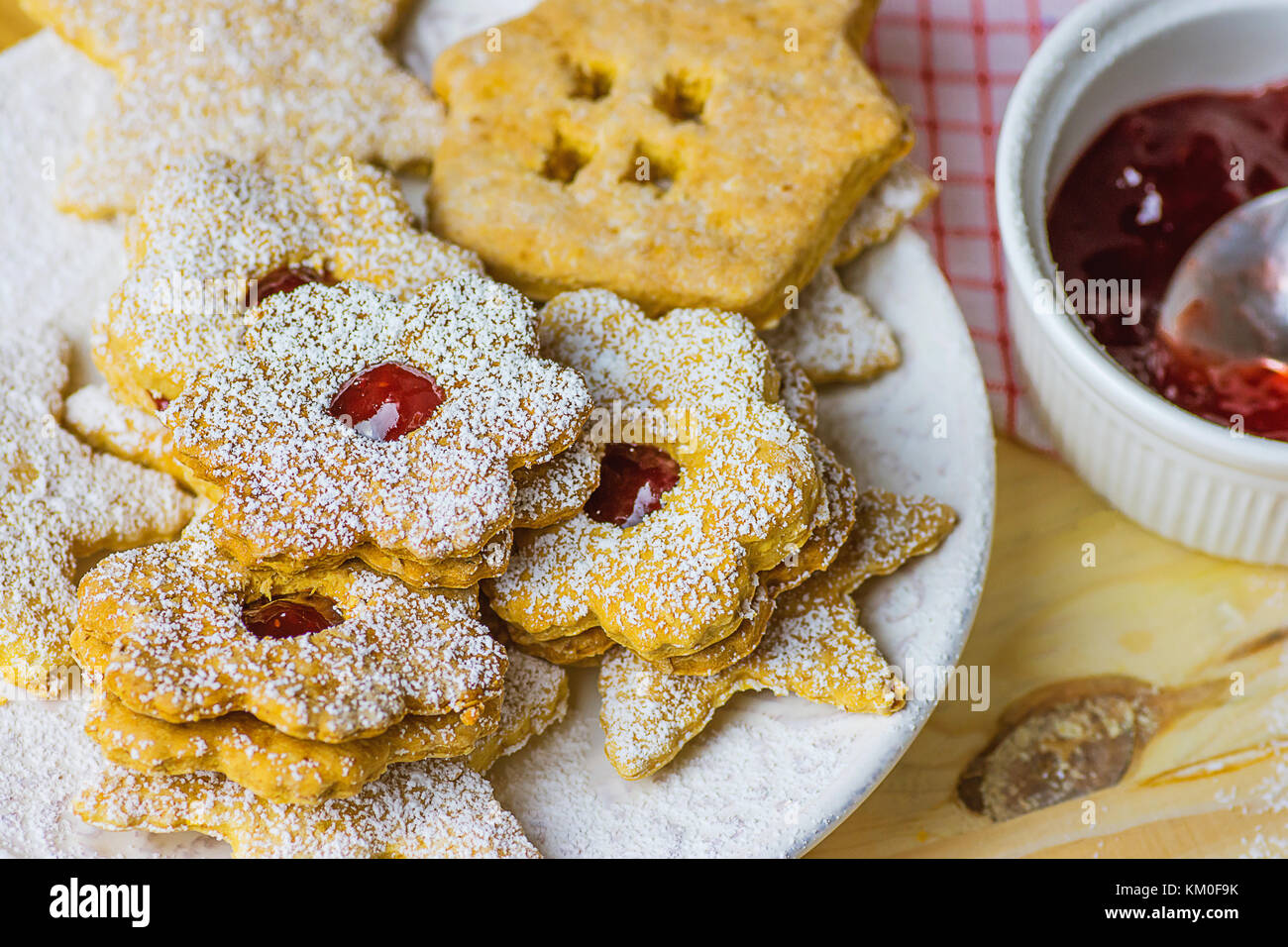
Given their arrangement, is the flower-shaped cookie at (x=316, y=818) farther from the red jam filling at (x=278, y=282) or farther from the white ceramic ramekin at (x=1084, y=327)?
the white ceramic ramekin at (x=1084, y=327)

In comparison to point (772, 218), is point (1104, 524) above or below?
below

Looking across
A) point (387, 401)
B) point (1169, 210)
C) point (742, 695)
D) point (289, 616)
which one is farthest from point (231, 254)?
point (1169, 210)

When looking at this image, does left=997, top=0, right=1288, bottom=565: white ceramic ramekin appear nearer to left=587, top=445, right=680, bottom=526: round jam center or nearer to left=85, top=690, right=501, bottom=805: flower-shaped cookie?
left=587, top=445, right=680, bottom=526: round jam center

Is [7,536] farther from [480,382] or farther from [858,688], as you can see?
[858,688]

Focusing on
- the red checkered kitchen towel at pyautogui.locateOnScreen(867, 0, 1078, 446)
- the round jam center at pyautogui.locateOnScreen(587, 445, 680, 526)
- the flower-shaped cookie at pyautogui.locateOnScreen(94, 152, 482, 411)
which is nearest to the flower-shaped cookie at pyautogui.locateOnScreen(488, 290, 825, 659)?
the round jam center at pyautogui.locateOnScreen(587, 445, 680, 526)

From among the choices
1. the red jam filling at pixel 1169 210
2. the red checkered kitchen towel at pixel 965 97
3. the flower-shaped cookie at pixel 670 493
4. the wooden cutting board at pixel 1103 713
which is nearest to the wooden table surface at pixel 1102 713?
the wooden cutting board at pixel 1103 713
